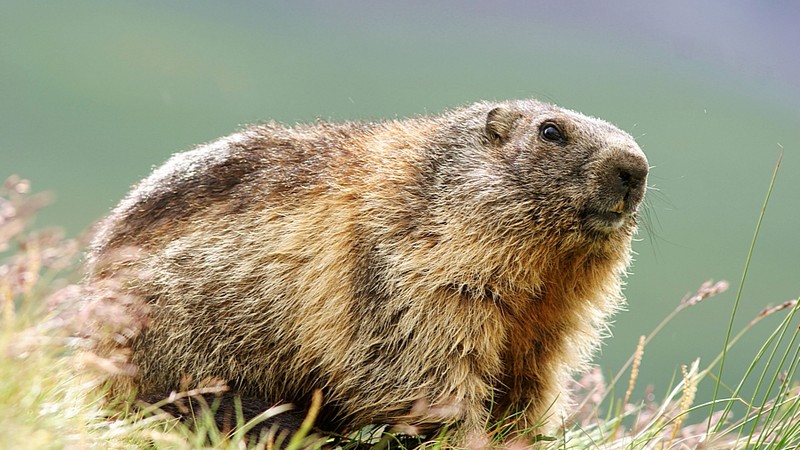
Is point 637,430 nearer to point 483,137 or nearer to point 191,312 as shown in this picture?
point 483,137

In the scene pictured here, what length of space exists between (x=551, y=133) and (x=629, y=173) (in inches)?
22.9

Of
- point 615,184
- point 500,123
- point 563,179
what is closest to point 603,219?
point 615,184

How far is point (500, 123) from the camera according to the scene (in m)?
5.87

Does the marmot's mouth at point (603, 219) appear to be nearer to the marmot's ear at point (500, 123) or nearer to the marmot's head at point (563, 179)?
the marmot's head at point (563, 179)

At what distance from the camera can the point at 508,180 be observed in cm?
561

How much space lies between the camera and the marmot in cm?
543

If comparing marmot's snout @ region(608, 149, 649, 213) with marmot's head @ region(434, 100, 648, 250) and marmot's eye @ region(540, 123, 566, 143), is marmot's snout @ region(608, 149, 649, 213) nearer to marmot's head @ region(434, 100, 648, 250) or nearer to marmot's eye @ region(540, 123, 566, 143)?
marmot's head @ region(434, 100, 648, 250)

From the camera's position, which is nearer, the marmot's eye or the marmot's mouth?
the marmot's mouth

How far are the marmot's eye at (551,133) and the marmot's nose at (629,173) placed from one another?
434 mm

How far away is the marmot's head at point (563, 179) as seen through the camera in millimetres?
5387

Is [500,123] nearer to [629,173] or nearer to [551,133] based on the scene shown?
[551,133]

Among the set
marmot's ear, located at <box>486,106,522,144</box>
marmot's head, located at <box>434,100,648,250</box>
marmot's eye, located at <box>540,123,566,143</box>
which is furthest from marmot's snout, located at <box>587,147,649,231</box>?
marmot's ear, located at <box>486,106,522,144</box>

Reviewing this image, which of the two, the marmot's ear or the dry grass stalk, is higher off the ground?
the marmot's ear

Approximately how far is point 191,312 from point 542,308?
2.25m
